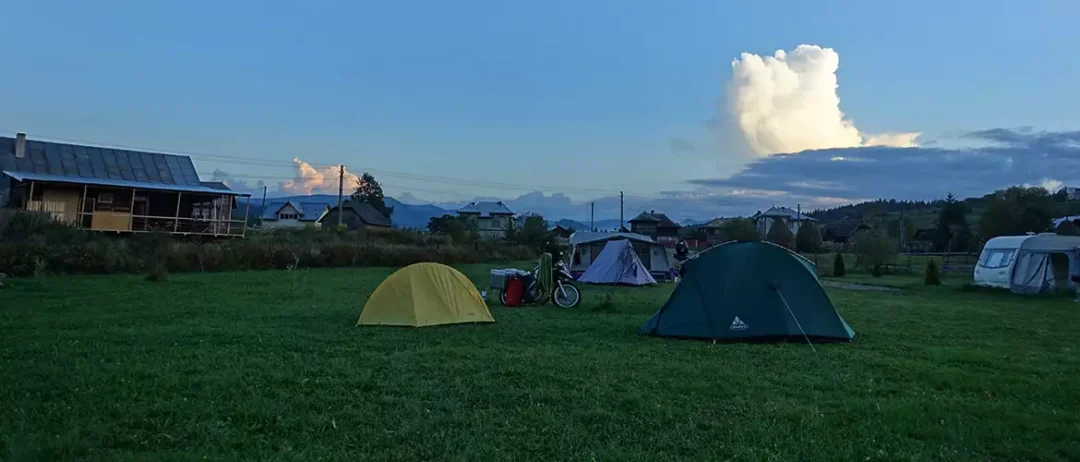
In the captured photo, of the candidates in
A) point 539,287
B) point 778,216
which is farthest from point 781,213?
point 539,287

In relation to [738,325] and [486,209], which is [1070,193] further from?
[738,325]

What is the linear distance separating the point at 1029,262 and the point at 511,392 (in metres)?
22.3

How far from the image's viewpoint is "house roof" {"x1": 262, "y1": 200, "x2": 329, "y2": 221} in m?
79.4

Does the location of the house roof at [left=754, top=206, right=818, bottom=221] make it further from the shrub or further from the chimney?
the chimney

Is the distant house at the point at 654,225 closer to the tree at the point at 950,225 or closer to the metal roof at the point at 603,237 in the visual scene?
the tree at the point at 950,225

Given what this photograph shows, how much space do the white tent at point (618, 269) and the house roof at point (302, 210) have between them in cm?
5841

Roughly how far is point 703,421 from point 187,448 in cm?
382

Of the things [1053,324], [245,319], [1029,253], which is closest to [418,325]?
[245,319]

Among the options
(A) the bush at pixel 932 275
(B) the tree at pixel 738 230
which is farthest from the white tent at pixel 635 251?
(B) the tree at pixel 738 230

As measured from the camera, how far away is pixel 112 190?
34438 mm

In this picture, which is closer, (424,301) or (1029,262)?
(424,301)

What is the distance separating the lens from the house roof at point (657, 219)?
77.4 metres

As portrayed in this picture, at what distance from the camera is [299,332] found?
10664mm

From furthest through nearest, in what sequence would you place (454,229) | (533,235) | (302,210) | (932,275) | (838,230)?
(838,230) → (302,210) → (533,235) → (454,229) → (932,275)
